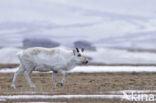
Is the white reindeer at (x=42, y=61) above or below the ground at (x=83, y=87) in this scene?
above

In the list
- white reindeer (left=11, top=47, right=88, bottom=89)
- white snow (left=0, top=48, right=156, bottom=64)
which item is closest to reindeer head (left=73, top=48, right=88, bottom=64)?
white reindeer (left=11, top=47, right=88, bottom=89)

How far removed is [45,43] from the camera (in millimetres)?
144625

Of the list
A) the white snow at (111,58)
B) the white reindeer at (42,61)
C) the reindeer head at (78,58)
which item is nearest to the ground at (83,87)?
the white reindeer at (42,61)

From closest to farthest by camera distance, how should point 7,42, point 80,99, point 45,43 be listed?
point 80,99 → point 45,43 → point 7,42

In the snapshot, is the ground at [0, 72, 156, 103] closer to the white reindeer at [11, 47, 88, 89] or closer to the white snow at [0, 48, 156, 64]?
the white reindeer at [11, 47, 88, 89]

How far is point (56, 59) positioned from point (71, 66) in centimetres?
121

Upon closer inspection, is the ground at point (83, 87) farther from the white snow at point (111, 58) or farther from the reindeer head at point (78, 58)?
the white snow at point (111, 58)

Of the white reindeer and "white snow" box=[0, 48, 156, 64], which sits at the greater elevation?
the white reindeer

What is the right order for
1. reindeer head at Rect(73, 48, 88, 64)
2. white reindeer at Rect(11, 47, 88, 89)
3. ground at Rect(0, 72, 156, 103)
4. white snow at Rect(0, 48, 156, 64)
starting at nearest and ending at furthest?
ground at Rect(0, 72, 156, 103) → white reindeer at Rect(11, 47, 88, 89) → reindeer head at Rect(73, 48, 88, 64) → white snow at Rect(0, 48, 156, 64)

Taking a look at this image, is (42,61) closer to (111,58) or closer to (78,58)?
(78,58)

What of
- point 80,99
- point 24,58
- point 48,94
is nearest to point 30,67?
point 24,58

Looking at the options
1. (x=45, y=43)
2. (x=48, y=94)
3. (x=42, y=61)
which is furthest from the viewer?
(x=45, y=43)

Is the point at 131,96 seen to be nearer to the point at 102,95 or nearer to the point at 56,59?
the point at 102,95

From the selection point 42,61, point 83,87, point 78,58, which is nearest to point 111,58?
point 78,58
